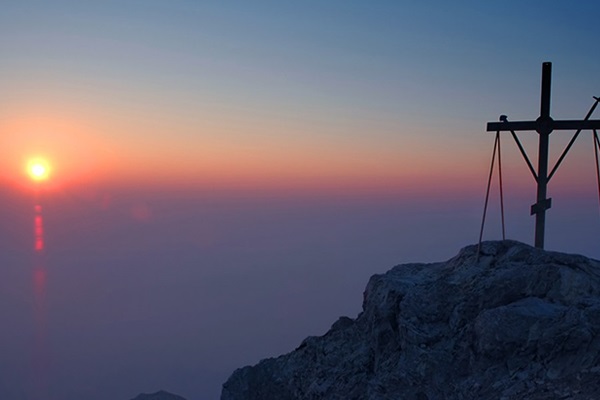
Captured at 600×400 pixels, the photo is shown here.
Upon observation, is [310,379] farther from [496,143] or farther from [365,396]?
[496,143]

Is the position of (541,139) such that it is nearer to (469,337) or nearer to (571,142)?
(571,142)

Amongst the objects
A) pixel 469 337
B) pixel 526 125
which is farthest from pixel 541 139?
pixel 469 337

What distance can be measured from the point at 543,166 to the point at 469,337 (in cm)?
508

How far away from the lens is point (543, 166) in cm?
1401

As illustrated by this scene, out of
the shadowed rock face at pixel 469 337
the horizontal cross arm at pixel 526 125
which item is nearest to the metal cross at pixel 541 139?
the horizontal cross arm at pixel 526 125

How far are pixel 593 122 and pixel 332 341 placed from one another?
805 centimetres

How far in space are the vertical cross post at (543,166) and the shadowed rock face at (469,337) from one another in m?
1.25

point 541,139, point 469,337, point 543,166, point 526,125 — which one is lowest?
point 469,337

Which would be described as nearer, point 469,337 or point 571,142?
point 469,337

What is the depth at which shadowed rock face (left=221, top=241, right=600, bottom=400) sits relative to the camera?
10164 millimetres

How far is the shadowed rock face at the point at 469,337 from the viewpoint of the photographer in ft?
33.3

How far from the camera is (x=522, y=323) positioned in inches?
426

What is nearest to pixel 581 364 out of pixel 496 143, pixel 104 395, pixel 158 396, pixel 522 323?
pixel 522 323

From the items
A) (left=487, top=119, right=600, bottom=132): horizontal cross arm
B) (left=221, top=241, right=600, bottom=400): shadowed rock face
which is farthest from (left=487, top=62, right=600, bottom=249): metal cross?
(left=221, top=241, right=600, bottom=400): shadowed rock face
